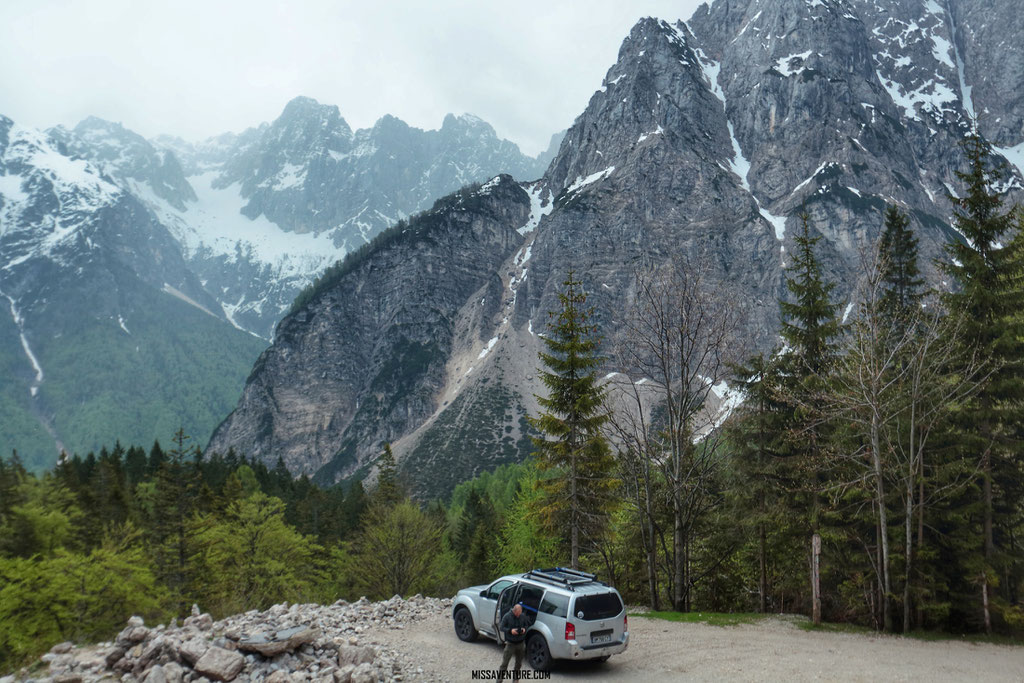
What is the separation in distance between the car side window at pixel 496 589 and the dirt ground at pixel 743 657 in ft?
4.16

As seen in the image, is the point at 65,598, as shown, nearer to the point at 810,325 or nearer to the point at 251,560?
the point at 251,560

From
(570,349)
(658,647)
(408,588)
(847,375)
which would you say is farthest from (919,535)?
(408,588)

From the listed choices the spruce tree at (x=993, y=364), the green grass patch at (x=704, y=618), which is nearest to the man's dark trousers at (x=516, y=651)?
the green grass patch at (x=704, y=618)

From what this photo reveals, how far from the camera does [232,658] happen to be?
12.5 metres

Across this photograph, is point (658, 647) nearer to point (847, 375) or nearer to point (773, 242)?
point (847, 375)

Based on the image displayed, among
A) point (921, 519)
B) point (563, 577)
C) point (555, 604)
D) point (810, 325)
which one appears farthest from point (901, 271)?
point (555, 604)

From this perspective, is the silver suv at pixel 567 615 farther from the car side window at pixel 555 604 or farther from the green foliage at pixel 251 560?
the green foliage at pixel 251 560

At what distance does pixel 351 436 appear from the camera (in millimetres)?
195375

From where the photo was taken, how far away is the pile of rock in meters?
12.3

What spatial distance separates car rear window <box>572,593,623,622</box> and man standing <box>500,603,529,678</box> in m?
1.96

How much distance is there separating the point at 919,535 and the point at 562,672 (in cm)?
1288

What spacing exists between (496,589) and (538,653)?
7.32 feet

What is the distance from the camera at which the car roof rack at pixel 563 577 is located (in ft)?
46.8

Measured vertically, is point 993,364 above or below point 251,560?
above
